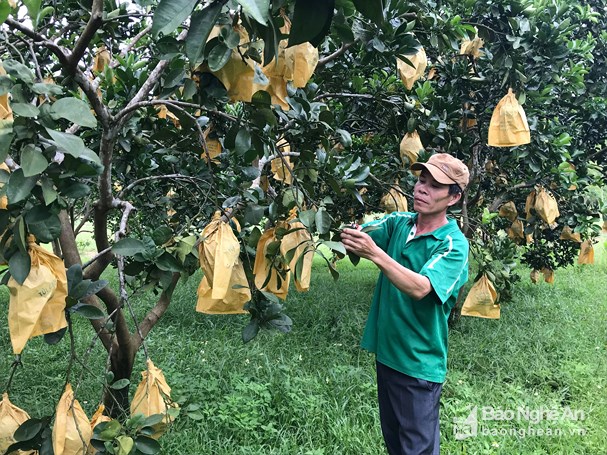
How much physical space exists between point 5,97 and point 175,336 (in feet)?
10.9

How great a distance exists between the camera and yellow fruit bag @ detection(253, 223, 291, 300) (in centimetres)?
141

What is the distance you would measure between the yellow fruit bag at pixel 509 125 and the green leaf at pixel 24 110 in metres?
2.20

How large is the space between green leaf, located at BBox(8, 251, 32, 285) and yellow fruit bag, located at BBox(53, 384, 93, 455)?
1.50 feet

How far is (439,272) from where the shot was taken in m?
1.60

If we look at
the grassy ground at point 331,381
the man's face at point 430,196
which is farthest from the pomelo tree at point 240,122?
the grassy ground at point 331,381

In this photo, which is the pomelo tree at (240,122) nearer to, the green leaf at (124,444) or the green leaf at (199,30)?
the green leaf at (199,30)

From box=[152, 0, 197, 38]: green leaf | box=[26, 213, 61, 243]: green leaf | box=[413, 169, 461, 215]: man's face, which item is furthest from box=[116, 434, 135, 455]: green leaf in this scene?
box=[413, 169, 461, 215]: man's face

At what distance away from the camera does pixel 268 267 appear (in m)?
1.45

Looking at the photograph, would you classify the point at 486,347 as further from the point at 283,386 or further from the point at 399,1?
the point at 399,1

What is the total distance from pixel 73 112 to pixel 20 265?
0.33m

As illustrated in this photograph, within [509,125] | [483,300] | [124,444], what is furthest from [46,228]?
[509,125]

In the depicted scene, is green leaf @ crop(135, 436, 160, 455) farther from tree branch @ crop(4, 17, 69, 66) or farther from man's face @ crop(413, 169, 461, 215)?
man's face @ crop(413, 169, 461, 215)

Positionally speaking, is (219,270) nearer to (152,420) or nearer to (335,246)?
(335,246)

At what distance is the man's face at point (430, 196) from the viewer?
1720mm
